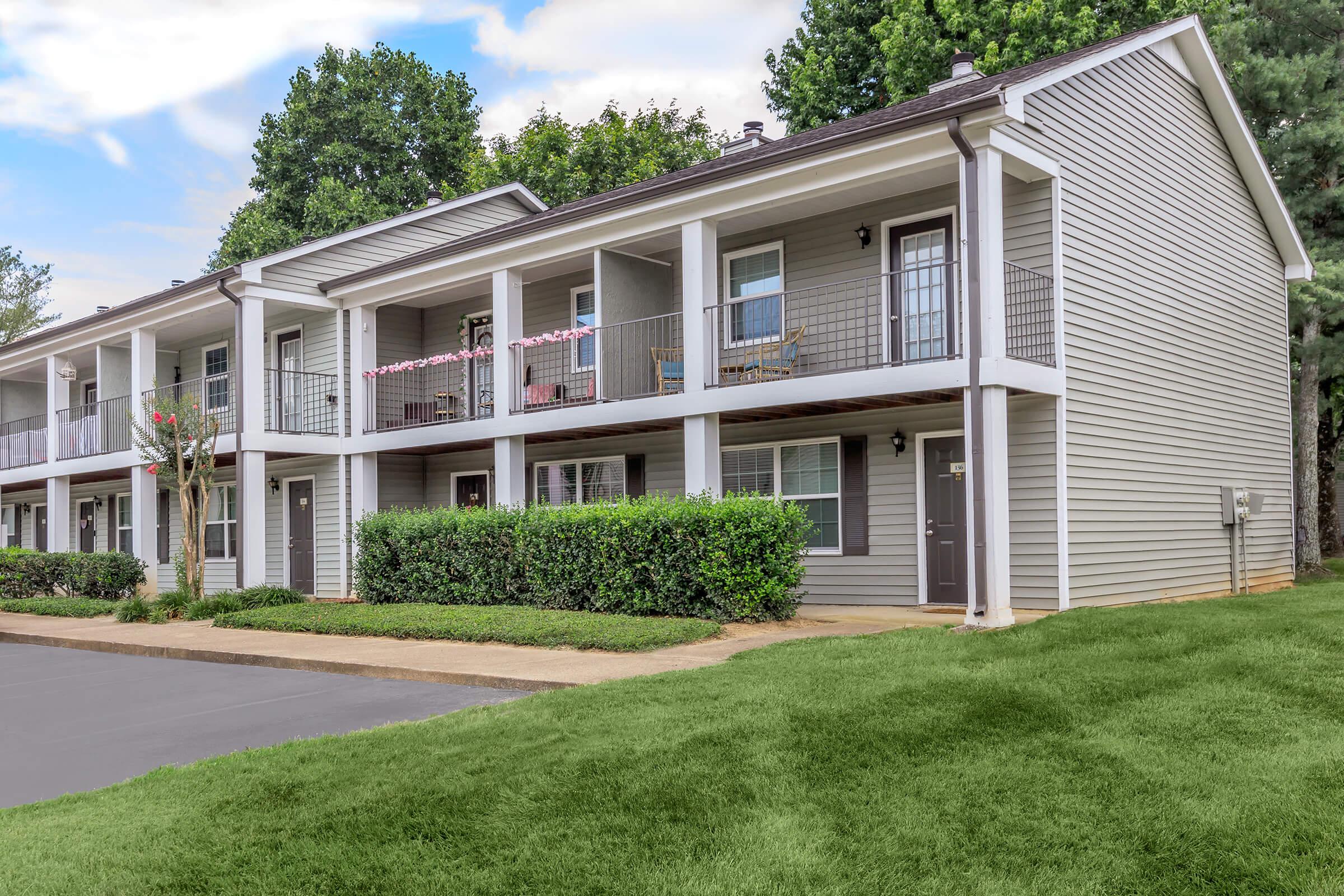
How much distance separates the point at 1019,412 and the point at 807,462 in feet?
10.5

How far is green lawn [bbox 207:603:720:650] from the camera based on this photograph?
1079 cm

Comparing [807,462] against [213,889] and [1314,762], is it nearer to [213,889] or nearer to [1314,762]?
[1314,762]

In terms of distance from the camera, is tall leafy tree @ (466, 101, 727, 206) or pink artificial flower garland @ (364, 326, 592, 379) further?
tall leafy tree @ (466, 101, 727, 206)

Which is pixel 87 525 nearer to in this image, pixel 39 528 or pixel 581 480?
pixel 39 528

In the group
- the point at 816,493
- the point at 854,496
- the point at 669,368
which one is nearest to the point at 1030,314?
the point at 854,496

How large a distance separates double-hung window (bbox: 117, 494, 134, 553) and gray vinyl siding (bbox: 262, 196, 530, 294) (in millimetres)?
10310

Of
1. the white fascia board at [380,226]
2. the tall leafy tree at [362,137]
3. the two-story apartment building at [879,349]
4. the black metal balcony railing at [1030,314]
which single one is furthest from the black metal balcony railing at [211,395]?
the tall leafy tree at [362,137]

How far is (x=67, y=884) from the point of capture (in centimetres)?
456

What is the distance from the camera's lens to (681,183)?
45.0 ft

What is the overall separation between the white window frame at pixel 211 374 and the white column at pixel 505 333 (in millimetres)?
8519

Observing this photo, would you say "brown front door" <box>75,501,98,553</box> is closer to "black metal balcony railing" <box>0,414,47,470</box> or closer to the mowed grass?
"black metal balcony railing" <box>0,414,47,470</box>

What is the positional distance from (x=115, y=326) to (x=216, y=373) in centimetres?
236

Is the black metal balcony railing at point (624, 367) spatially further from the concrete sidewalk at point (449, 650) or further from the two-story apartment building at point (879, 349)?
the concrete sidewalk at point (449, 650)

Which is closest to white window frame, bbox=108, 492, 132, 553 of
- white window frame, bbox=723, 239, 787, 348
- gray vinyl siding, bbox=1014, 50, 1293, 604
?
white window frame, bbox=723, 239, 787, 348
